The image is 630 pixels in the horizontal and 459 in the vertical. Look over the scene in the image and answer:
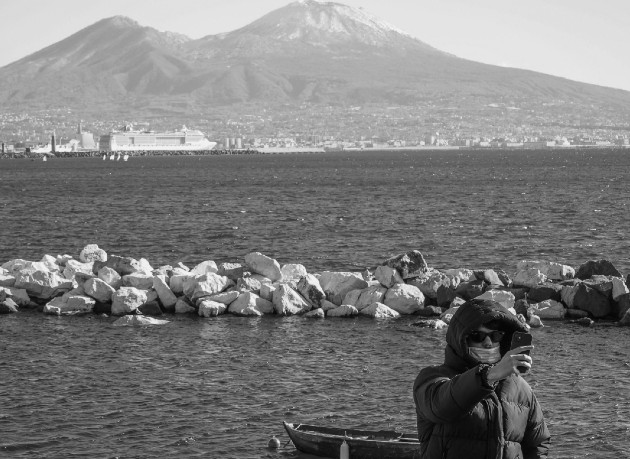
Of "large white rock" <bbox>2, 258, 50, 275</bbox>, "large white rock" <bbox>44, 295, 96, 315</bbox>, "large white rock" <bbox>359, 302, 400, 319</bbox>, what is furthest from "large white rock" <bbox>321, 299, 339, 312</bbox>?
"large white rock" <bbox>2, 258, 50, 275</bbox>

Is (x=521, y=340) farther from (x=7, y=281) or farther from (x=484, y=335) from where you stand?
(x=7, y=281)

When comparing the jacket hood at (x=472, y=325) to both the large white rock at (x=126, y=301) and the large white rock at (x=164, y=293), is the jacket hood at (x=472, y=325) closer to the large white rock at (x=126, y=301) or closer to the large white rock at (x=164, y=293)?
the large white rock at (x=126, y=301)

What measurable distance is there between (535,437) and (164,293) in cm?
2073

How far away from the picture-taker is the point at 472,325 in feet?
18.0

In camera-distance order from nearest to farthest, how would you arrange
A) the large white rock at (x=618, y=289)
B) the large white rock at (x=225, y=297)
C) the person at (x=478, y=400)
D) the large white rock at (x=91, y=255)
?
the person at (x=478, y=400) < the large white rock at (x=618, y=289) < the large white rock at (x=225, y=297) < the large white rock at (x=91, y=255)

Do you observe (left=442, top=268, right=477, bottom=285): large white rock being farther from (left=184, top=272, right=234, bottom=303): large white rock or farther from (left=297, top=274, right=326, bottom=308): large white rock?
(left=184, top=272, right=234, bottom=303): large white rock

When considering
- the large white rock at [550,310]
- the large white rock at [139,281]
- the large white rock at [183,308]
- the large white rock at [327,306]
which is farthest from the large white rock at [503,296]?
the large white rock at [139,281]

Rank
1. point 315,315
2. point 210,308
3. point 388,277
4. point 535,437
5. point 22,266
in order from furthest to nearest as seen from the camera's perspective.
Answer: point 22,266 → point 388,277 → point 210,308 → point 315,315 → point 535,437

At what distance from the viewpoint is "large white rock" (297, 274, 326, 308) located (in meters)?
25.5

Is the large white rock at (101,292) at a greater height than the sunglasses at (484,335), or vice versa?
the sunglasses at (484,335)

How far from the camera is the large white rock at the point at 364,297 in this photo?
25.4 meters

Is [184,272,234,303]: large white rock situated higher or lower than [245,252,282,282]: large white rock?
lower

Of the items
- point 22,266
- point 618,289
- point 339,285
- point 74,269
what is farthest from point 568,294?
point 22,266

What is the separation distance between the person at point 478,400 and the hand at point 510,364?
0.02 metres
